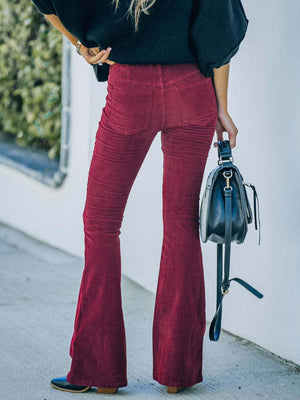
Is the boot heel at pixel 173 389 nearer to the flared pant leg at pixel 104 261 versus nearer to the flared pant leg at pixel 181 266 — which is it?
the flared pant leg at pixel 181 266

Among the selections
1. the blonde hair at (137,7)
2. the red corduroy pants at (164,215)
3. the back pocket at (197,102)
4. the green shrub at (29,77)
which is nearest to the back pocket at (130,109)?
the red corduroy pants at (164,215)

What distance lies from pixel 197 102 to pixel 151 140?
202mm

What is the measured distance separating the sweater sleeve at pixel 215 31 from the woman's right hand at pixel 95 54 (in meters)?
0.27

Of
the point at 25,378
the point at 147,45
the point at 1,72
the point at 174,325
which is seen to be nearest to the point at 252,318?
the point at 174,325

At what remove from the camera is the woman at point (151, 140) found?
228cm

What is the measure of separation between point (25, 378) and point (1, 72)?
398 cm

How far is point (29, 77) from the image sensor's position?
5.89 meters

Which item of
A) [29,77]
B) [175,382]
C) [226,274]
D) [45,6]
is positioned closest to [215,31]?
[45,6]

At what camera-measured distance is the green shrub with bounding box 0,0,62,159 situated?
5547 mm

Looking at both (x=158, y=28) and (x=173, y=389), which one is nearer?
(x=158, y=28)

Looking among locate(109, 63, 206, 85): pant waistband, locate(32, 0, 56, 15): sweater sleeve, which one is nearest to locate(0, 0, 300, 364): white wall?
locate(109, 63, 206, 85): pant waistband

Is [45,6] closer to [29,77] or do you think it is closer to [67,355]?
[67,355]

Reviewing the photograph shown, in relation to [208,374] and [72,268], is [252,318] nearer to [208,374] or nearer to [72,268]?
[208,374]

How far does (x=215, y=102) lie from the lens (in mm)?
2475
